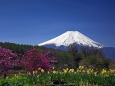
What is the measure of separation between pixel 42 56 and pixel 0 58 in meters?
3.29

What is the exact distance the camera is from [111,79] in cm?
1486

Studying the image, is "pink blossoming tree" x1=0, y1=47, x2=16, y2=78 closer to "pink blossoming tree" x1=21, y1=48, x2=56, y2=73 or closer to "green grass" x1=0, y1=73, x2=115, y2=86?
"pink blossoming tree" x1=21, y1=48, x2=56, y2=73

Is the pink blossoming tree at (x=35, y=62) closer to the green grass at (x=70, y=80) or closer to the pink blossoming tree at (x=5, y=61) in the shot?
the pink blossoming tree at (x=5, y=61)

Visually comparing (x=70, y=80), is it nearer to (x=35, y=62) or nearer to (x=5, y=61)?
(x=35, y=62)

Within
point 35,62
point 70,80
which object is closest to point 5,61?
point 35,62

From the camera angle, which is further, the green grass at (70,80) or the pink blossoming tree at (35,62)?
the pink blossoming tree at (35,62)

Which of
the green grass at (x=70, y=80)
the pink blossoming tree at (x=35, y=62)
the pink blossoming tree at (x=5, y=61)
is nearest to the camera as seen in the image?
the green grass at (x=70, y=80)

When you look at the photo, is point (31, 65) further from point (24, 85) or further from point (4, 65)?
point (24, 85)

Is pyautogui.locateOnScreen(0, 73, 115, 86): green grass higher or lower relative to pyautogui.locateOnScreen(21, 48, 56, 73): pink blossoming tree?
lower

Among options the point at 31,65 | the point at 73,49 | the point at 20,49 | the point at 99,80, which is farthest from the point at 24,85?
the point at 20,49

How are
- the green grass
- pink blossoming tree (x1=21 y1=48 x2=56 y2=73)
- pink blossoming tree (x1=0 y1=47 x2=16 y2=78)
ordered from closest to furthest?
1. the green grass
2. pink blossoming tree (x1=0 y1=47 x2=16 y2=78)
3. pink blossoming tree (x1=21 y1=48 x2=56 y2=73)

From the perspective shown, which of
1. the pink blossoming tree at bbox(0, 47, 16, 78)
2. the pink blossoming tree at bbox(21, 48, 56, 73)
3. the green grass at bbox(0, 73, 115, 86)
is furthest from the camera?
the pink blossoming tree at bbox(21, 48, 56, 73)

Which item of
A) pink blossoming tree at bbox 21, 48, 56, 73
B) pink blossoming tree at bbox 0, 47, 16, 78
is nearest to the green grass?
pink blossoming tree at bbox 21, 48, 56, 73

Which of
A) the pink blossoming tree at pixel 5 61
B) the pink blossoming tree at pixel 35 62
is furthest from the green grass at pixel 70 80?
the pink blossoming tree at pixel 5 61
